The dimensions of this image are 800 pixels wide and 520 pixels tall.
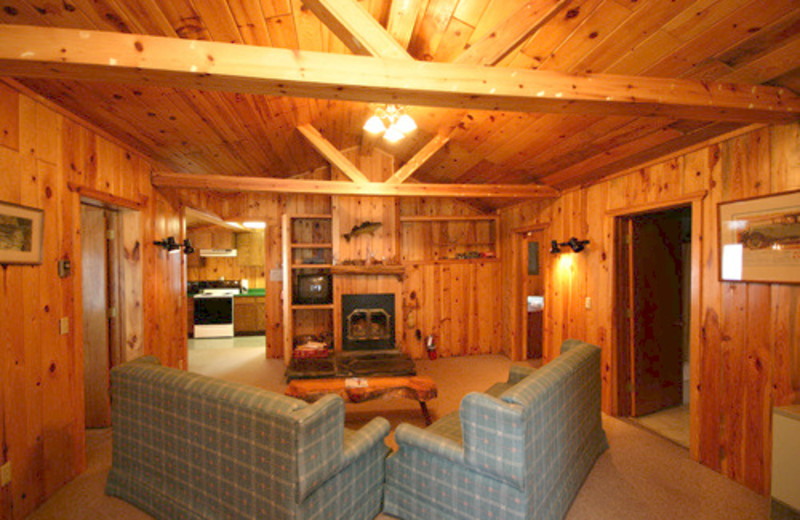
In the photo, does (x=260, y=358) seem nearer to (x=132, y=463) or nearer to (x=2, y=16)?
(x=132, y=463)

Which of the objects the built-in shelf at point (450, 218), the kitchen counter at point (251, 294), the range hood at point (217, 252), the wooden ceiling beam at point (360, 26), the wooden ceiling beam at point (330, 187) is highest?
the wooden ceiling beam at point (360, 26)

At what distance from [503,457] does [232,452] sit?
1350mm

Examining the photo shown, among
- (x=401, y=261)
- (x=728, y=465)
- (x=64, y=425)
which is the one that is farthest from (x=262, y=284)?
Result: (x=728, y=465)

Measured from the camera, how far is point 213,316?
21.5 feet

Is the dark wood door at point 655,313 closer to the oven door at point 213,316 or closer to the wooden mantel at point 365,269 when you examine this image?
the wooden mantel at point 365,269

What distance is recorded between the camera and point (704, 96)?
1758mm

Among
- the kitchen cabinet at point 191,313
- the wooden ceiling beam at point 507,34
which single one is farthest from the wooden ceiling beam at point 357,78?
the kitchen cabinet at point 191,313

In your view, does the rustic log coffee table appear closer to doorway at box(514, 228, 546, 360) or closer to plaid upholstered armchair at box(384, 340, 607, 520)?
plaid upholstered armchair at box(384, 340, 607, 520)

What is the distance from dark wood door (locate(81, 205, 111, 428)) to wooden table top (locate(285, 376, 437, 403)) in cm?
178

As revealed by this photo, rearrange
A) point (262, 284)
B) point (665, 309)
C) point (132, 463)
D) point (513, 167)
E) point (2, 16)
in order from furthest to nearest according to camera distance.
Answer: point (262, 284) → point (513, 167) → point (665, 309) → point (132, 463) → point (2, 16)

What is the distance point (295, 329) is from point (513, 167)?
4027 millimetres

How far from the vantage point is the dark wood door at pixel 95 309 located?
300 cm

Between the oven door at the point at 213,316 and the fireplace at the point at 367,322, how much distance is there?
9.66ft

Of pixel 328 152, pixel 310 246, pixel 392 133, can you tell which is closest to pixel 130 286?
pixel 328 152
